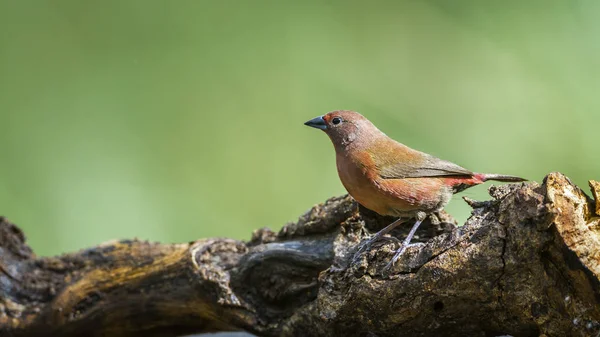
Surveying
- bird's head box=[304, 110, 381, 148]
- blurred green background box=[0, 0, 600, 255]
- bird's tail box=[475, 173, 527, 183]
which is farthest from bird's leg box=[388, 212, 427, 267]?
blurred green background box=[0, 0, 600, 255]

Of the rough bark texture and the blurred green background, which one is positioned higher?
the blurred green background

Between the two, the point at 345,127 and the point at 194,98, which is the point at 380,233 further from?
the point at 194,98

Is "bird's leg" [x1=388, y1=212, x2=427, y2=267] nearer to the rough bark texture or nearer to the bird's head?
the rough bark texture

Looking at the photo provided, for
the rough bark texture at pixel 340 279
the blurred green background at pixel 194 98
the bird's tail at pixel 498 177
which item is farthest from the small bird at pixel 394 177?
the blurred green background at pixel 194 98

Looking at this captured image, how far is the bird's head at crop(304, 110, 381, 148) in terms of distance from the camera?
362 centimetres

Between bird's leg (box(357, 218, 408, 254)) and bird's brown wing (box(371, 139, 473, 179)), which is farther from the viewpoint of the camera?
bird's brown wing (box(371, 139, 473, 179))

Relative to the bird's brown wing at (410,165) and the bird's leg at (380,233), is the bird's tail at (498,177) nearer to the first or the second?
the bird's brown wing at (410,165)

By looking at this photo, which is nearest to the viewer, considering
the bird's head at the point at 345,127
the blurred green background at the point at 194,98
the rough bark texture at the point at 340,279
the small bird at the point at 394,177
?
the rough bark texture at the point at 340,279

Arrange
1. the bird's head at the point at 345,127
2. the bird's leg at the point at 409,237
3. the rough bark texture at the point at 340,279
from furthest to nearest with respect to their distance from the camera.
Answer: the bird's head at the point at 345,127, the bird's leg at the point at 409,237, the rough bark texture at the point at 340,279

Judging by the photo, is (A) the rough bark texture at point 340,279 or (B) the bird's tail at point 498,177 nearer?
(A) the rough bark texture at point 340,279

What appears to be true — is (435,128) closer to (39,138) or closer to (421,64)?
(421,64)

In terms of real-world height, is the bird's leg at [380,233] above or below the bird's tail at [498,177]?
below

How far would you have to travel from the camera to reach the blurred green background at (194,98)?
16.0 ft

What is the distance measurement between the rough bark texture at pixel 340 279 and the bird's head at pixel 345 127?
36 centimetres
